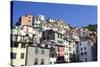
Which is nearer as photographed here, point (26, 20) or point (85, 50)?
point (26, 20)

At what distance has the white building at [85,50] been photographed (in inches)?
118

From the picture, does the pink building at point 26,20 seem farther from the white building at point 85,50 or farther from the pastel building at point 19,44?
the white building at point 85,50

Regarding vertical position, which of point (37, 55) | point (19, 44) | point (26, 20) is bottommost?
point (37, 55)

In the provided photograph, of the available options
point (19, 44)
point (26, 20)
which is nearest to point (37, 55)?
point (19, 44)

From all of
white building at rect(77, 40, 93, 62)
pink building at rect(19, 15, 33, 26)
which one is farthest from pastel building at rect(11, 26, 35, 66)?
white building at rect(77, 40, 93, 62)

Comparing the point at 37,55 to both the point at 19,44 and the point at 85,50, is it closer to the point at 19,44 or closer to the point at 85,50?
the point at 19,44

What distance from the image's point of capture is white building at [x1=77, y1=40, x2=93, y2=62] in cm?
299

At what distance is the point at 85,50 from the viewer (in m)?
3.02

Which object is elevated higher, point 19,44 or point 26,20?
point 26,20

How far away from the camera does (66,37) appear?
2.92 m

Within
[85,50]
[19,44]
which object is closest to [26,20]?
[19,44]

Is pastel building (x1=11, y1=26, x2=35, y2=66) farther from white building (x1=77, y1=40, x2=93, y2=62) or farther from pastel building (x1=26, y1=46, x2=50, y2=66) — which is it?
white building (x1=77, y1=40, x2=93, y2=62)

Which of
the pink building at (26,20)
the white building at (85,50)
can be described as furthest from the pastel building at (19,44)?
the white building at (85,50)

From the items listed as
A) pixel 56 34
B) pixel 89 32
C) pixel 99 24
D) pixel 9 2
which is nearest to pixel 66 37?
pixel 56 34
